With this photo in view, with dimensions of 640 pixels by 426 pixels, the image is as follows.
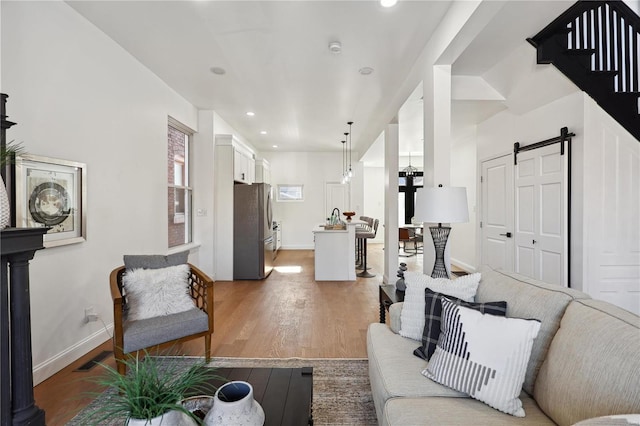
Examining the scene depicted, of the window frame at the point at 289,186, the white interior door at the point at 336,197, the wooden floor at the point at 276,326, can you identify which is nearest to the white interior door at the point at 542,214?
the wooden floor at the point at 276,326

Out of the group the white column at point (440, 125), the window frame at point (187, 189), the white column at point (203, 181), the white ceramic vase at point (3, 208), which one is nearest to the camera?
the white ceramic vase at point (3, 208)

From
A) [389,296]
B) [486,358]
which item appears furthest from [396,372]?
[389,296]

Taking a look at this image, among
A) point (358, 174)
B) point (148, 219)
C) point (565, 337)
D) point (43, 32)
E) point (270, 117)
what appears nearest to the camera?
point (565, 337)

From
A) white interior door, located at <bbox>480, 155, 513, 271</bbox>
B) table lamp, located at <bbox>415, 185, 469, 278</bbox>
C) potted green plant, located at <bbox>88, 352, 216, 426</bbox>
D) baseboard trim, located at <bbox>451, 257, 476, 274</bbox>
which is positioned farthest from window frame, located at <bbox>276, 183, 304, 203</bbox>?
potted green plant, located at <bbox>88, 352, 216, 426</bbox>

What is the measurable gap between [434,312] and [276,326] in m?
2.01

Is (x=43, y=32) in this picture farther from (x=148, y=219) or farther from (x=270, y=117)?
(x=270, y=117)

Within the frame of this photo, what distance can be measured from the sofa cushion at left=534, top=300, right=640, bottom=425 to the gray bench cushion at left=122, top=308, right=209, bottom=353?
2.16 m

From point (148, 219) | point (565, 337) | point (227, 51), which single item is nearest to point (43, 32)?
point (227, 51)

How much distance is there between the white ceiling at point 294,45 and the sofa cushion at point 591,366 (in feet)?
7.06

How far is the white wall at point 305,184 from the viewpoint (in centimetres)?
852

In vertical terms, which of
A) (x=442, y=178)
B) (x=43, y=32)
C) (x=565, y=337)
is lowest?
(x=565, y=337)

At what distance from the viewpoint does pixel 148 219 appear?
11.5ft

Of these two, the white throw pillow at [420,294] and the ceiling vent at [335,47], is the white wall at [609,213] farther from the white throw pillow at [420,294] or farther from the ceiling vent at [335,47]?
the ceiling vent at [335,47]

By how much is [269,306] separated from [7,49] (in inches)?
127
